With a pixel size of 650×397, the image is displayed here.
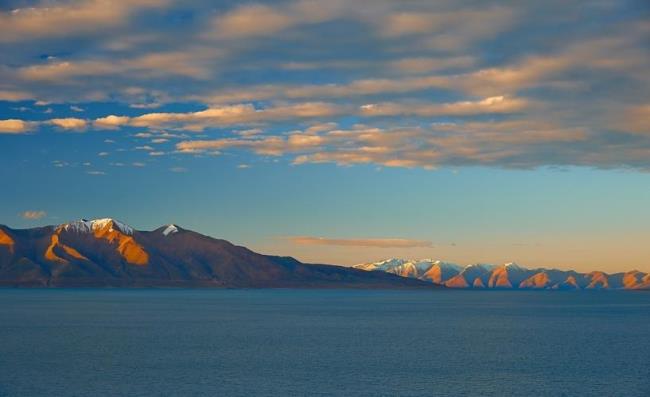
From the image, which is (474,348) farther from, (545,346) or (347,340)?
(347,340)

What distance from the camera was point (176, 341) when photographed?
13700 centimetres

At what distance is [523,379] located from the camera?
9275 centimetres

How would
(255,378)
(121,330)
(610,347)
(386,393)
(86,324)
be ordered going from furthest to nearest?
(86,324) → (121,330) → (610,347) → (255,378) → (386,393)

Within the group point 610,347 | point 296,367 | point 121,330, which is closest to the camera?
point 296,367

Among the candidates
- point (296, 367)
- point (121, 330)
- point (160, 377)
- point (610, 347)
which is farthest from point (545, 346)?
point (121, 330)

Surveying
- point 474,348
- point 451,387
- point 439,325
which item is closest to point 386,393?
point 451,387

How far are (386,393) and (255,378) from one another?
691 inches

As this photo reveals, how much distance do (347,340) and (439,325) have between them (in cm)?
5109

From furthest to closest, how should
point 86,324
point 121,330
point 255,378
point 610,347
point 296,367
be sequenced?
point 86,324, point 121,330, point 610,347, point 296,367, point 255,378

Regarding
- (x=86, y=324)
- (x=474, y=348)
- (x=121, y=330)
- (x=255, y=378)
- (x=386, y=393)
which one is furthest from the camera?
(x=86, y=324)

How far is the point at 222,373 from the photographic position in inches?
3775

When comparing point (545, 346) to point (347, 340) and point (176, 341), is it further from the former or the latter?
point (176, 341)

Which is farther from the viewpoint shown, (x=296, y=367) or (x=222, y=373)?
(x=296, y=367)

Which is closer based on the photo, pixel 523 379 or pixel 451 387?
pixel 451 387
